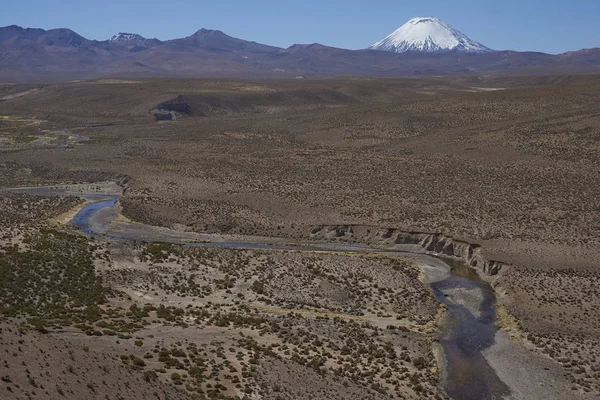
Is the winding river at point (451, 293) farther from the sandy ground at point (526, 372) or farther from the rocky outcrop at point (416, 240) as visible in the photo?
the rocky outcrop at point (416, 240)

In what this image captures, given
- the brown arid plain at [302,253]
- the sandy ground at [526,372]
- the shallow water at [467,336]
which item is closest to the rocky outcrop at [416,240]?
the brown arid plain at [302,253]

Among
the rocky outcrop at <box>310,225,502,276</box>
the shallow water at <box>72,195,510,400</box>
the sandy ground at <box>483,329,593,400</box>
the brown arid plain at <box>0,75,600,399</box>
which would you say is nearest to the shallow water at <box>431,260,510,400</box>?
the shallow water at <box>72,195,510,400</box>

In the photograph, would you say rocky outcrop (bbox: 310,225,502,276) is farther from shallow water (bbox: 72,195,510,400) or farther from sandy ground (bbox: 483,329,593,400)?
sandy ground (bbox: 483,329,593,400)

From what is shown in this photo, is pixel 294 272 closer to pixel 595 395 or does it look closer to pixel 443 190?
pixel 595 395

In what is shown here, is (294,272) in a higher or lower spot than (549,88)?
lower

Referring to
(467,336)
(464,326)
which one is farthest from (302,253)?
(467,336)

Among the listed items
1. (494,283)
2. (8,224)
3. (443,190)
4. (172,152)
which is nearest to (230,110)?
(172,152)

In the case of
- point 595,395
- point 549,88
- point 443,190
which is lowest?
point 595,395
